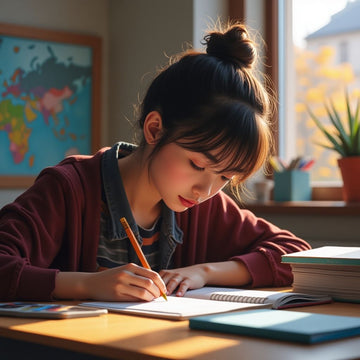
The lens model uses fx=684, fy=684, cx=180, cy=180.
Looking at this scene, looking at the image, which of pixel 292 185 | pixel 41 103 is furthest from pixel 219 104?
pixel 41 103

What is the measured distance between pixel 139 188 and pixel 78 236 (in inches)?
8.4

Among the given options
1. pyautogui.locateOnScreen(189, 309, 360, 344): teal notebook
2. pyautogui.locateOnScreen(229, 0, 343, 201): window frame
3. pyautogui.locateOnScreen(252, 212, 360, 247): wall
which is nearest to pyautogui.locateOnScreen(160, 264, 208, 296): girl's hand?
pyautogui.locateOnScreen(189, 309, 360, 344): teal notebook

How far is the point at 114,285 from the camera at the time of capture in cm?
122

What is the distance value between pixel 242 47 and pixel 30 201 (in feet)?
1.89

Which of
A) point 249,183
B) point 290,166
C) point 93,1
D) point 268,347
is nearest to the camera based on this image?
point 268,347

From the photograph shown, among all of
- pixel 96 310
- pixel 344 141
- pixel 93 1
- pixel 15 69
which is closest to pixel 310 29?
pixel 344 141

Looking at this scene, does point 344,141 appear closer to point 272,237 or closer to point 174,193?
point 272,237

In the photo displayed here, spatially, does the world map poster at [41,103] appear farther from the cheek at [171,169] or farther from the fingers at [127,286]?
the fingers at [127,286]

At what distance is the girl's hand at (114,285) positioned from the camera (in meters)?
1.22

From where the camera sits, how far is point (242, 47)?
5.00 feet

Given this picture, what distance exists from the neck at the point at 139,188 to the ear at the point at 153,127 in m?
0.11

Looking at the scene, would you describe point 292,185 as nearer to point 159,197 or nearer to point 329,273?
point 159,197

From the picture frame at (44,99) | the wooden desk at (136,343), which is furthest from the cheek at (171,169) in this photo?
the picture frame at (44,99)

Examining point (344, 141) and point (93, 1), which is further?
point (93, 1)
